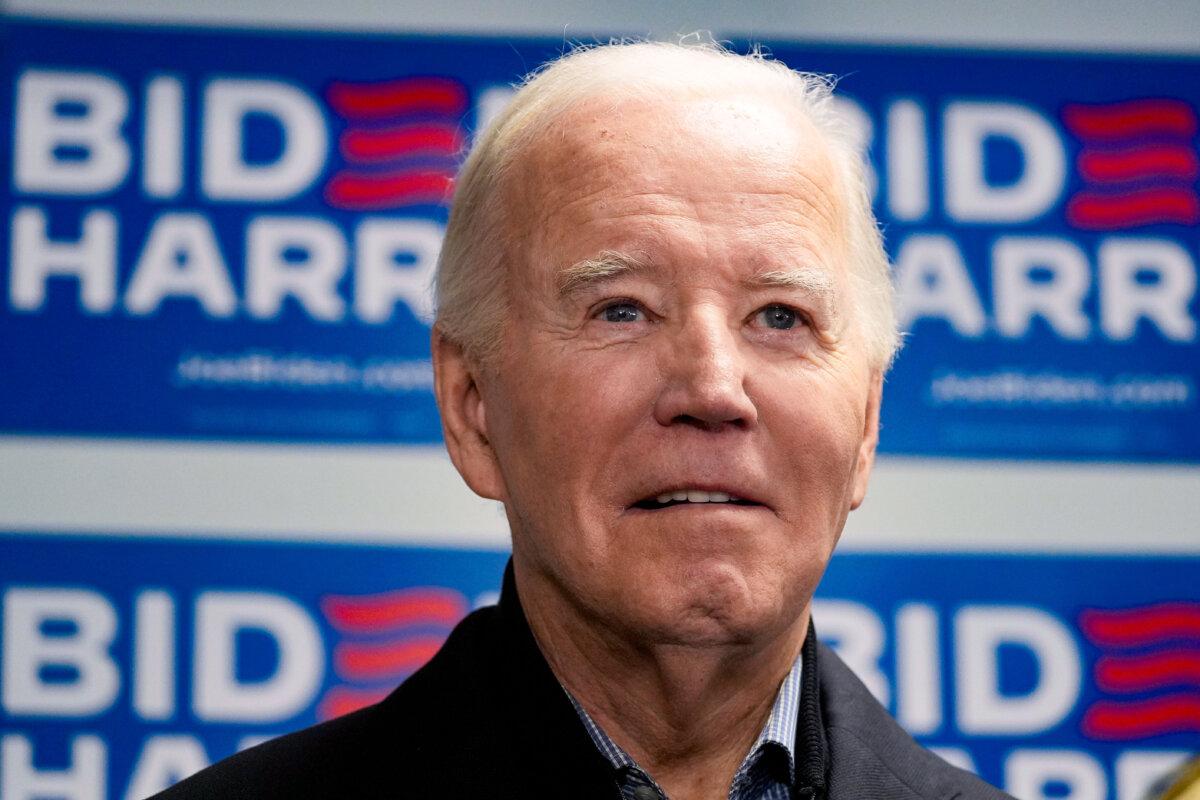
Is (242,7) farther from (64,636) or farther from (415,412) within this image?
(64,636)

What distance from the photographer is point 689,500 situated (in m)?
1.57

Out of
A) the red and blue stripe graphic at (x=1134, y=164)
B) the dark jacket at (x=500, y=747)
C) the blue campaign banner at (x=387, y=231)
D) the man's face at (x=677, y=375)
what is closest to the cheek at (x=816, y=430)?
the man's face at (x=677, y=375)

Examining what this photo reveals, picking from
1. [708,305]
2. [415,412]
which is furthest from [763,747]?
[415,412]

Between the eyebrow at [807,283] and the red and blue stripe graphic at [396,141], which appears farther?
the red and blue stripe graphic at [396,141]

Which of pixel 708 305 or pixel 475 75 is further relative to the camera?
pixel 475 75

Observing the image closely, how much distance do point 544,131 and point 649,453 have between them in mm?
438

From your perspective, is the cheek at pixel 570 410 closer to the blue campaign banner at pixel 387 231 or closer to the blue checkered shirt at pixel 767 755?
the blue checkered shirt at pixel 767 755

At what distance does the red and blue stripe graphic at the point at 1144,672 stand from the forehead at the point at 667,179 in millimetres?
1944

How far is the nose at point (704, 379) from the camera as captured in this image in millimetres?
1532

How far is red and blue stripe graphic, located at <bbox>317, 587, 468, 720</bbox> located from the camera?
3.16 m

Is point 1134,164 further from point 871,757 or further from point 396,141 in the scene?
point 871,757

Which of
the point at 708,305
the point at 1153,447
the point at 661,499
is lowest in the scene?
the point at 661,499

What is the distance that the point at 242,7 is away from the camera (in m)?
3.38

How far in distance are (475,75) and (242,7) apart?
1.79 feet
